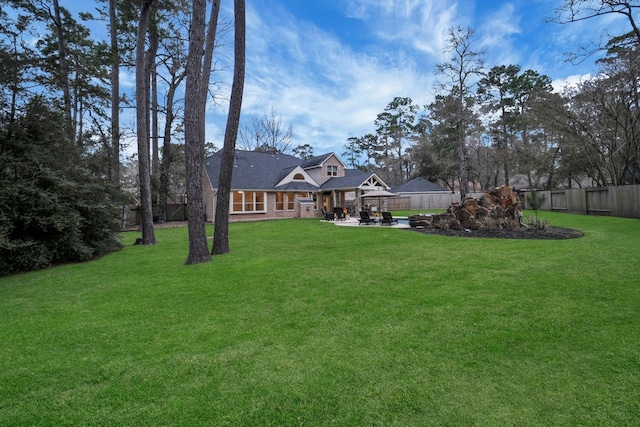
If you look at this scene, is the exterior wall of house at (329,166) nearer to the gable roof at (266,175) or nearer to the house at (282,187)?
the house at (282,187)

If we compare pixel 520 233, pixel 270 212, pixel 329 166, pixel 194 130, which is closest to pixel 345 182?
pixel 329 166

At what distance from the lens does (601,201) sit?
16062 mm

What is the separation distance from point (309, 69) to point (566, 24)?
13.8m

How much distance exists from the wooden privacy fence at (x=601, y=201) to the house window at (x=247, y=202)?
20.3 m

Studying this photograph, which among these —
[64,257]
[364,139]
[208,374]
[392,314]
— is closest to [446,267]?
[392,314]

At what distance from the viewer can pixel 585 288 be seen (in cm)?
414

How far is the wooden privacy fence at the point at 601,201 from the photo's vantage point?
13883 millimetres

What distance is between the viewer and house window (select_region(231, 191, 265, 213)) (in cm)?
2094

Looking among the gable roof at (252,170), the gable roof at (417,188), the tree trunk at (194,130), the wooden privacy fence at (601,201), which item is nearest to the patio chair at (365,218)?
the gable roof at (252,170)

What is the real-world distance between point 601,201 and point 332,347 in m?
20.2

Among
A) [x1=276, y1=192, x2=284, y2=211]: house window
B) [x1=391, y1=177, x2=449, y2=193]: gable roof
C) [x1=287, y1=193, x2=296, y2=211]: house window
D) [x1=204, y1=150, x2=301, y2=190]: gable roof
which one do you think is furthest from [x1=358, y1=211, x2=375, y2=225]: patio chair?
[x1=391, y1=177, x2=449, y2=193]: gable roof

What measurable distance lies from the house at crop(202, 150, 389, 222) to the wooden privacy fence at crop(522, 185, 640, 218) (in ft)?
38.9

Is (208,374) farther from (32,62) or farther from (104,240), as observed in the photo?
(32,62)

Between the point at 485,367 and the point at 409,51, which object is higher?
the point at 409,51
